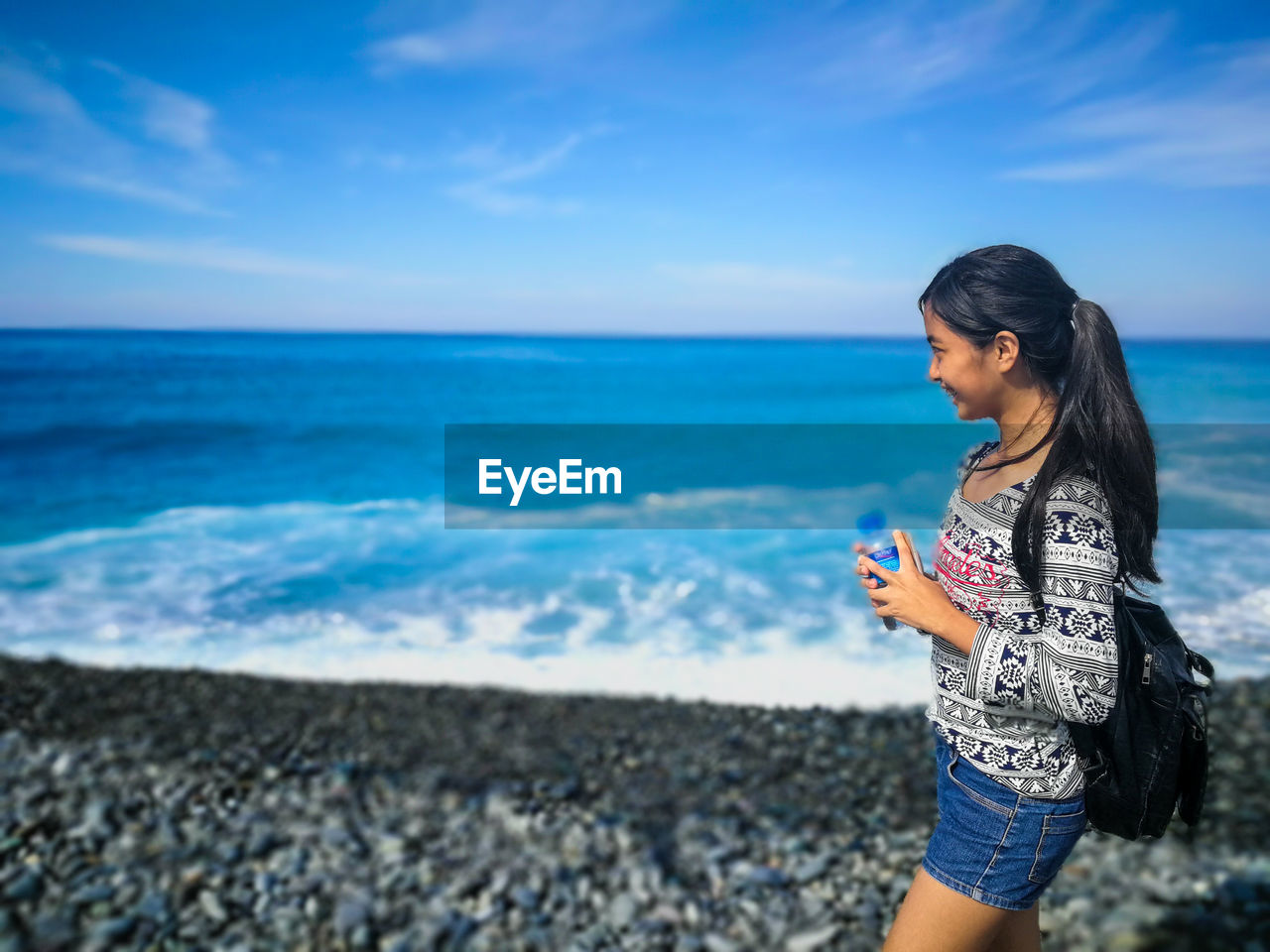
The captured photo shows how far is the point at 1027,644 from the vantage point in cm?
177

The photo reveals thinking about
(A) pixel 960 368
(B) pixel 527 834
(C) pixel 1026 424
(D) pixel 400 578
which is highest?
(A) pixel 960 368

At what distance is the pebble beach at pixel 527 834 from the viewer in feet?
12.5

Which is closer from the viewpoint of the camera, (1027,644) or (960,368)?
(1027,644)

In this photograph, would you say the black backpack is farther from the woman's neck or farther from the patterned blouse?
the woman's neck

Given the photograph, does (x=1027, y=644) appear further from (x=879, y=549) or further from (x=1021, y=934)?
(x=1021, y=934)

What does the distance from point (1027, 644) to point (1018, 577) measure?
0.14 metres

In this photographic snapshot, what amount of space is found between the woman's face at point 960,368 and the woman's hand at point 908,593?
34cm

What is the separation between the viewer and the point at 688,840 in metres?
4.52

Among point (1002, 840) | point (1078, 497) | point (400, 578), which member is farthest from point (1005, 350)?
point (400, 578)

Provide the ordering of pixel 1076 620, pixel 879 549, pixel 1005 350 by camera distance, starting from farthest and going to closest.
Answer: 1. pixel 879 549
2. pixel 1005 350
3. pixel 1076 620

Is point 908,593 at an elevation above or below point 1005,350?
below

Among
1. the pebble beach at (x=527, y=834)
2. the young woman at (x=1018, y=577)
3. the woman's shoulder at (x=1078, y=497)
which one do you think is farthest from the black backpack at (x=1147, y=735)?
the pebble beach at (x=527, y=834)

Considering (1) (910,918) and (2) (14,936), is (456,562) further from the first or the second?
(1) (910,918)

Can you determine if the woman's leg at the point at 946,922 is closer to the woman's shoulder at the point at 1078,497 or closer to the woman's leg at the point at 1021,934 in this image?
the woman's leg at the point at 1021,934
